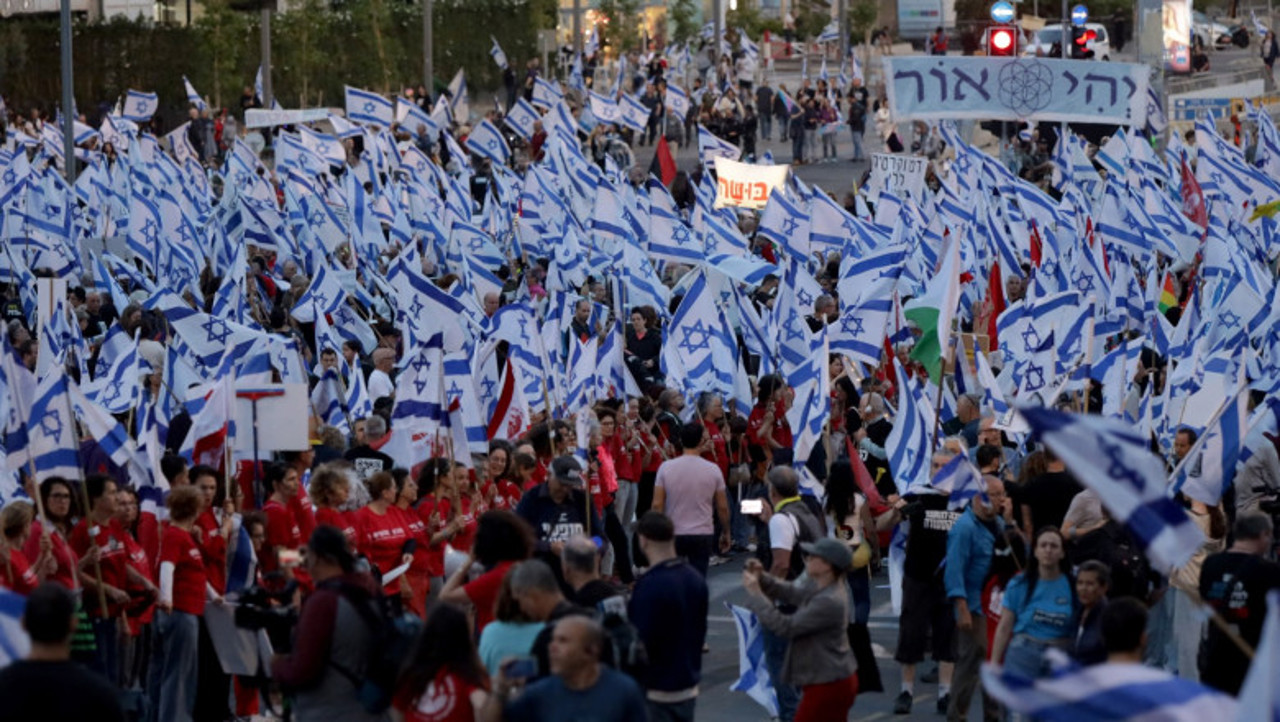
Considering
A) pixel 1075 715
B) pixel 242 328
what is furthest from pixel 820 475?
pixel 1075 715

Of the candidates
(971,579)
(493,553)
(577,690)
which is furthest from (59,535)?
(971,579)

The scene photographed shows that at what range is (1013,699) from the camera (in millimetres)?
6535

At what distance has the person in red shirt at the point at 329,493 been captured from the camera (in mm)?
11562

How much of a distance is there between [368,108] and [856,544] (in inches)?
840

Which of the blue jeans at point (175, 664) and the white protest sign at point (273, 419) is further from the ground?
the white protest sign at point (273, 419)

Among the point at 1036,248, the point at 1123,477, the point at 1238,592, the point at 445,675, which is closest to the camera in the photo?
the point at 1123,477

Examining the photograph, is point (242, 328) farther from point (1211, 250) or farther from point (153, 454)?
point (1211, 250)

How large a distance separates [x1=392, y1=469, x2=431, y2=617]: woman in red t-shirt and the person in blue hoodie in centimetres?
251

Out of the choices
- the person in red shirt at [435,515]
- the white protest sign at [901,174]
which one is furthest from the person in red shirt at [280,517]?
the white protest sign at [901,174]

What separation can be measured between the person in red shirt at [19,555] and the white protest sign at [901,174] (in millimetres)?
17607

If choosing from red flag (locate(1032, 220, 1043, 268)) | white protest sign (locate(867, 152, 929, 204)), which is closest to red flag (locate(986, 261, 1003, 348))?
red flag (locate(1032, 220, 1043, 268))

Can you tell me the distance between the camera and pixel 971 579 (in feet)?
39.1

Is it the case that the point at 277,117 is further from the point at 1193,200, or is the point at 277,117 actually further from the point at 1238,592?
the point at 1238,592

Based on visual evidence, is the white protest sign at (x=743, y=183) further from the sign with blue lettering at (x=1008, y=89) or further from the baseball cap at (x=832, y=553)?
the baseball cap at (x=832, y=553)
